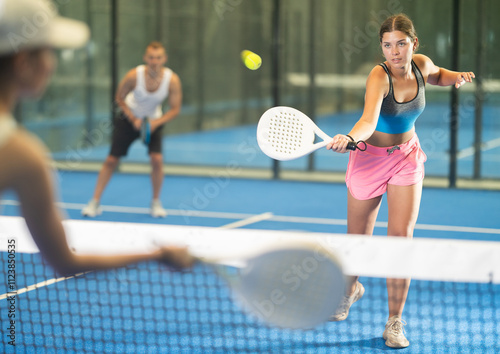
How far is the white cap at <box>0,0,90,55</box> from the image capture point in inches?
59.6

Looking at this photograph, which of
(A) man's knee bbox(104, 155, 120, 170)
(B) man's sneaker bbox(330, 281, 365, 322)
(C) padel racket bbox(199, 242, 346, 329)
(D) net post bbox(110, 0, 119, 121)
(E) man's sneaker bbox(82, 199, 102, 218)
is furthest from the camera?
(D) net post bbox(110, 0, 119, 121)

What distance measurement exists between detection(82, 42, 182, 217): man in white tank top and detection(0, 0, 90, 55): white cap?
4866 millimetres

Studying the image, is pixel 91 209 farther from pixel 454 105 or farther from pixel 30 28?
pixel 30 28

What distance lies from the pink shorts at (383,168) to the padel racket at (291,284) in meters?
1.40

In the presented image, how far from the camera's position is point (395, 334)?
354 cm

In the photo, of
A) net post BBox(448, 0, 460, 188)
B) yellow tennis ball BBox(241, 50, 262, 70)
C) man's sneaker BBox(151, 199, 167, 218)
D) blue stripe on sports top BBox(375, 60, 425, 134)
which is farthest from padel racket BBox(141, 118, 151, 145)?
net post BBox(448, 0, 460, 188)

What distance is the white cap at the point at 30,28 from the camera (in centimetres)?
151

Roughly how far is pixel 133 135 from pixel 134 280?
2340 mm

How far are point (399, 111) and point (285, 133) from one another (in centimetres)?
53

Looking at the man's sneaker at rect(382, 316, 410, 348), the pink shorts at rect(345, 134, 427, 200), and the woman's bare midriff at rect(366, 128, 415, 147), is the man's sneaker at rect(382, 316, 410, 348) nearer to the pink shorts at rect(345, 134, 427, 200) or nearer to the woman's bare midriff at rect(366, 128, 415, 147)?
the pink shorts at rect(345, 134, 427, 200)

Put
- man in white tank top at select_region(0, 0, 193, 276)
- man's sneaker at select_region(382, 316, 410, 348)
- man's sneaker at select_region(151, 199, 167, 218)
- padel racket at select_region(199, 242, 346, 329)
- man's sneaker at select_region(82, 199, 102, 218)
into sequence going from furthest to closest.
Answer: man's sneaker at select_region(151, 199, 167, 218), man's sneaker at select_region(82, 199, 102, 218), man's sneaker at select_region(382, 316, 410, 348), padel racket at select_region(199, 242, 346, 329), man in white tank top at select_region(0, 0, 193, 276)

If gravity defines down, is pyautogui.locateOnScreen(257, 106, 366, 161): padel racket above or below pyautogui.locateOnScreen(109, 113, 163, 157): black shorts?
above

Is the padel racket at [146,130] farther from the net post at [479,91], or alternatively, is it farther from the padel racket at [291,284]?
the padel racket at [291,284]

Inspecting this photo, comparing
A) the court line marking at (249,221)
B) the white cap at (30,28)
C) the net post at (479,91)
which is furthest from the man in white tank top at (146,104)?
the white cap at (30,28)
